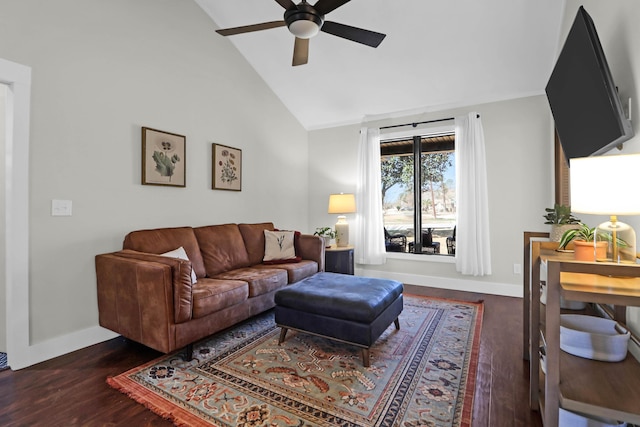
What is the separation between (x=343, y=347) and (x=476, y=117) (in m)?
3.25

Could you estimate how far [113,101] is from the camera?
8.86 ft

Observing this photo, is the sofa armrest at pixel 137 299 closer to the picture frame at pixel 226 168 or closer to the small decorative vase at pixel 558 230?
the picture frame at pixel 226 168

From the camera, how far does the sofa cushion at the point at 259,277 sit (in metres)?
2.82

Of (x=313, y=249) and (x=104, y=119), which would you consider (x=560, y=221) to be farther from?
(x=104, y=119)

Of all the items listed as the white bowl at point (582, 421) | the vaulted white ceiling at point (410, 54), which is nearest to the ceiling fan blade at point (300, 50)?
the vaulted white ceiling at point (410, 54)

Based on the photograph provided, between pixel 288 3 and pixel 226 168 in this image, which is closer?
pixel 288 3

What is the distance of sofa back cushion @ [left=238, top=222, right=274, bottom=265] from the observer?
12.1ft

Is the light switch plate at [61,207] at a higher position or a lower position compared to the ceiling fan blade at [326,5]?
lower

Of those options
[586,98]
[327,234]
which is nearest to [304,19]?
[586,98]

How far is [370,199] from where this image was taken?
4633mm

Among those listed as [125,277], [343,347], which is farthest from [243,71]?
[343,347]

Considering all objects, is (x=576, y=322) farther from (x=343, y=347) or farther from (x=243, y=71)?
(x=243, y=71)

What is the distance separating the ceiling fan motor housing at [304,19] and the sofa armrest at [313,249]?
2269 millimetres

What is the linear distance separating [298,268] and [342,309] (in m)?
1.27
